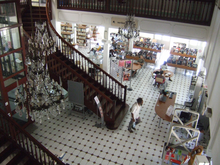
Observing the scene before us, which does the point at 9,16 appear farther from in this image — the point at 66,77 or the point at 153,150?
the point at 153,150

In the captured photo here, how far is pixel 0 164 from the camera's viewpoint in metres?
6.38

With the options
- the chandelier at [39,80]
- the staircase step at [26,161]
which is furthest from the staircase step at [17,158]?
the chandelier at [39,80]

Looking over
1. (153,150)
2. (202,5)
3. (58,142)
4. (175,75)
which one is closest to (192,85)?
(175,75)

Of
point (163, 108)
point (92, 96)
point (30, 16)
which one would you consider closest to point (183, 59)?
point (163, 108)

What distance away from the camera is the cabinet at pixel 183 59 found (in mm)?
14687

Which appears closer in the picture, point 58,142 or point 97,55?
point 58,142

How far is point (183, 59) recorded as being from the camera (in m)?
15.1

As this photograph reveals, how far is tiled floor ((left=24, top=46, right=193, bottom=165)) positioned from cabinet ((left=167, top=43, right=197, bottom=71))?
533 centimetres

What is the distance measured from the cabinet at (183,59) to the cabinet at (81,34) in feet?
27.5

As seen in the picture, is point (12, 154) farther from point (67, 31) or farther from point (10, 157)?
point (67, 31)

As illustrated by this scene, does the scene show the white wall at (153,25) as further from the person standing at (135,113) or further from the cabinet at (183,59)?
the person standing at (135,113)

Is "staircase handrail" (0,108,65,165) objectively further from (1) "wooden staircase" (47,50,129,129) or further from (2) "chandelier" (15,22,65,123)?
(1) "wooden staircase" (47,50,129,129)

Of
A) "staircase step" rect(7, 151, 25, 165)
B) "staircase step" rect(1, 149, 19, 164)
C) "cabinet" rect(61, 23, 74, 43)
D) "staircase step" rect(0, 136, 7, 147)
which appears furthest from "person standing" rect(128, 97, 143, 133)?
"cabinet" rect(61, 23, 74, 43)

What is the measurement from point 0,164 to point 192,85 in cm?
982
